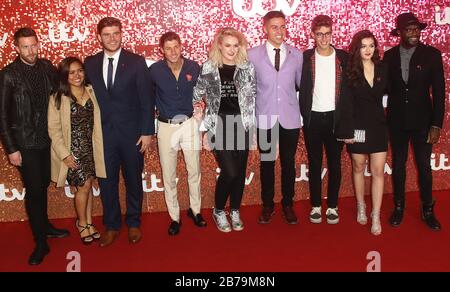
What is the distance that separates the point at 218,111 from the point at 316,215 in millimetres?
1338

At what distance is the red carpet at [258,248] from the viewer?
356cm

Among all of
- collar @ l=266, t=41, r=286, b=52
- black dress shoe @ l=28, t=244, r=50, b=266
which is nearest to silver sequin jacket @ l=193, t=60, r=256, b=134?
collar @ l=266, t=41, r=286, b=52

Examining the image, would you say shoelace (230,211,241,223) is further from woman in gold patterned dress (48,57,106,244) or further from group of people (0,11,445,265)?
woman in gold patterned dress (48,57,106,244)

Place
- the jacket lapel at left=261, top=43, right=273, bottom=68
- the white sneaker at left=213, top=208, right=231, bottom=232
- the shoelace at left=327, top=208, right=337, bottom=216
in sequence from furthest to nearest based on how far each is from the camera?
the shoelace at left=327, top=208, right=337, bottom=216, the white sneaker at left=213, top=208, right=231, bottom=232, the jacket lapel at left=261, top=43, right=273, bottom=68

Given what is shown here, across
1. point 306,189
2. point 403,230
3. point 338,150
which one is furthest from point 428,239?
point 306,189

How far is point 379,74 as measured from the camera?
3752 mm

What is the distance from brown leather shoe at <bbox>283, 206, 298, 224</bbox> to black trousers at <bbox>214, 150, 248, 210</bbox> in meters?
0.47

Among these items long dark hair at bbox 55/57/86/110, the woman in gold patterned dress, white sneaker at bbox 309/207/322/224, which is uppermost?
long dark hair at bbox 55/57/86/110

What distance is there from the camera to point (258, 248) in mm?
3836

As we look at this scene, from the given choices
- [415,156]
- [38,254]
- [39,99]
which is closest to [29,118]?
[39,99]

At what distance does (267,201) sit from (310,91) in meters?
1.11

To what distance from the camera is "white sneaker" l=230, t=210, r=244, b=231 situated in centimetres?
419

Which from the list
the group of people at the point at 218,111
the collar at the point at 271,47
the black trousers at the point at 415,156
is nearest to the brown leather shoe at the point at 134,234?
the group of people at the point at 218,111

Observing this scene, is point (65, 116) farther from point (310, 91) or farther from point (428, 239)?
point (428, 239)
